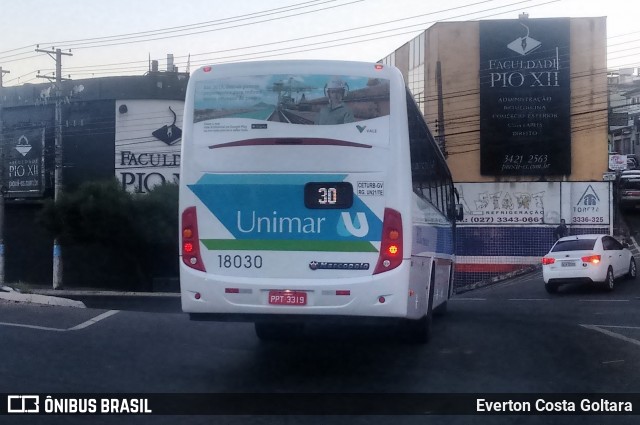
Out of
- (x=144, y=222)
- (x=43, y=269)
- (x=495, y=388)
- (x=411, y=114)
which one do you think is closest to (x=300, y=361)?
(x=495, y=388)

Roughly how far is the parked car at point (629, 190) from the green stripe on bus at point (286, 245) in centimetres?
3792

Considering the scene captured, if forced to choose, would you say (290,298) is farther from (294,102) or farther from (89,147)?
(89,147)

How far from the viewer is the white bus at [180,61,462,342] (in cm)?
923

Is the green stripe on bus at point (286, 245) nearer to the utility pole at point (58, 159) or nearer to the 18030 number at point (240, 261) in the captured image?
the 18030 number at point (240, 261)

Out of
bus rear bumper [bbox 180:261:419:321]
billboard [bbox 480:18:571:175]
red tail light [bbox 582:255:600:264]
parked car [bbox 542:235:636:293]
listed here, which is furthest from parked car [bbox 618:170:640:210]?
bus rear bumper [bbox 180:261:419:321]

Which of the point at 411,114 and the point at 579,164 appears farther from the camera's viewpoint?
the point at 579,164

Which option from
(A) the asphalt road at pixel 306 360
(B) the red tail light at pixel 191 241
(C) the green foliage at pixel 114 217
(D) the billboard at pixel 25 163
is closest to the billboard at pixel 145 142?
(D) the billboard at pixel 25 163

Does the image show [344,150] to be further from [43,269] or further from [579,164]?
[43,269]

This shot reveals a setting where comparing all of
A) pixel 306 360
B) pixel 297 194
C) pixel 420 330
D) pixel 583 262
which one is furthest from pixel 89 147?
pixel 297 194

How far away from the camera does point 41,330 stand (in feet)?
38.6

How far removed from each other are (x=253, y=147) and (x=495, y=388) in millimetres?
3660

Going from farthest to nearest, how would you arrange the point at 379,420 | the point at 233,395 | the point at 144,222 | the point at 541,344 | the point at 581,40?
the point at 581,40 < the point at 144,222 < the point at 541,344 < the point at 233,395 < the point at 379,420

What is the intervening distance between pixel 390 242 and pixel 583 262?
49.5ft

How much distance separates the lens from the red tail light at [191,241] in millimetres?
9508
